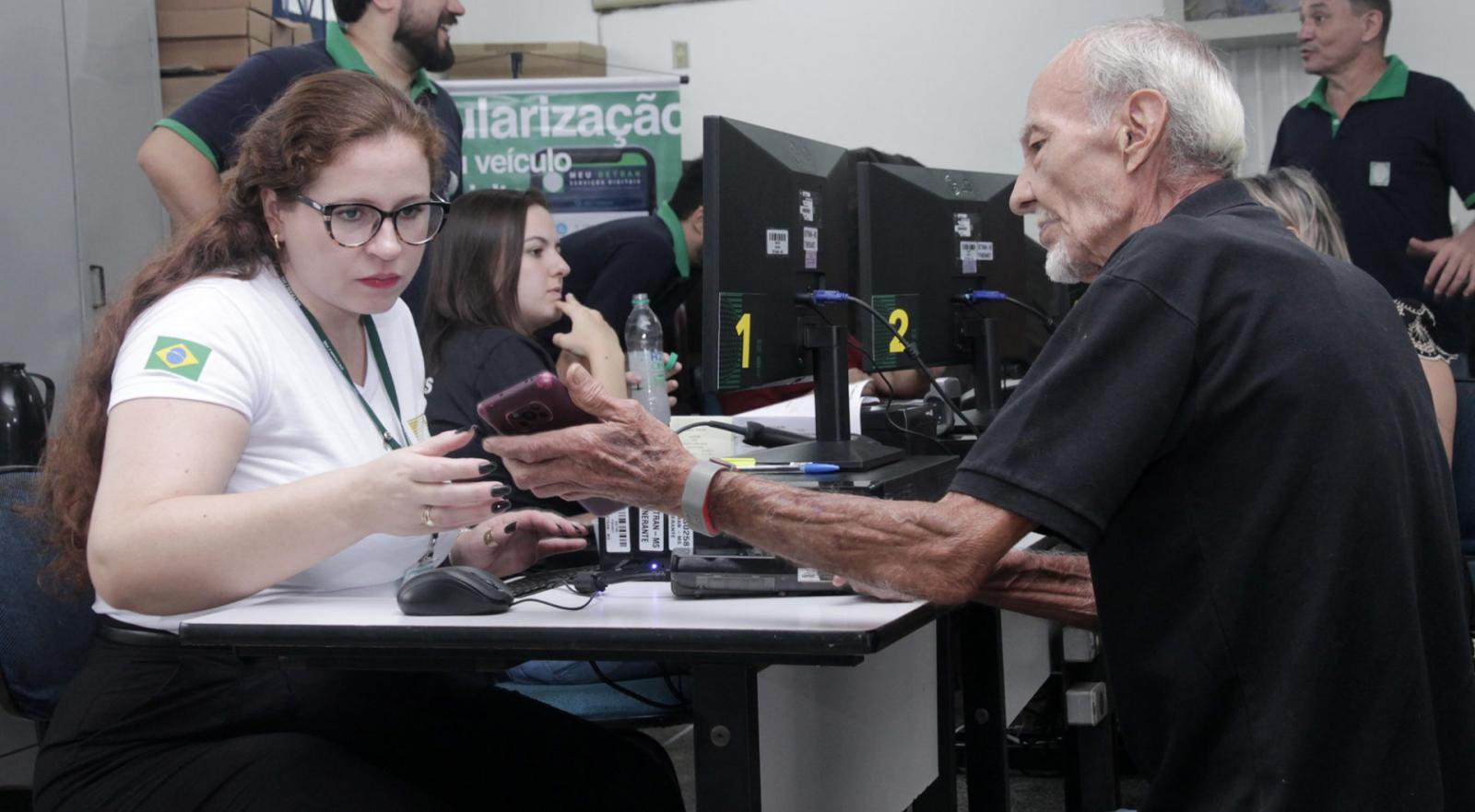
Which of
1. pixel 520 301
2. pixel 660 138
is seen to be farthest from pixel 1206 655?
pixel 660 138

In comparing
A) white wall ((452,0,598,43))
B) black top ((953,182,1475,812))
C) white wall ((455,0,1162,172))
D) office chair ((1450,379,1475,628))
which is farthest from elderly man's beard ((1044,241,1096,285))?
white wall ((452,0,598,43))

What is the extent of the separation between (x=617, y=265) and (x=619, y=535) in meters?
1.77

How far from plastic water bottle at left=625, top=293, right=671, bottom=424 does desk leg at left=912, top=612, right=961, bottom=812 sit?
36.7 inches

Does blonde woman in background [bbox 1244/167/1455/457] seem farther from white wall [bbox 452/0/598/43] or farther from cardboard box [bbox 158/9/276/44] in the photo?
white wall [bbox 452/0/598/43]

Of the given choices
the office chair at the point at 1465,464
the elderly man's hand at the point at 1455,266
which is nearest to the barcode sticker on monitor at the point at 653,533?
the office chair at the point at 1465,464

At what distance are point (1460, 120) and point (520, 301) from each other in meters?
2.74

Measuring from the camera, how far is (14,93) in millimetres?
3531

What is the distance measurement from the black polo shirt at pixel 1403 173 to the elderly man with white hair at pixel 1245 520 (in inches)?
118

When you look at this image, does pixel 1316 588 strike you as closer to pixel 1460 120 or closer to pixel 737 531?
pixel 737 531

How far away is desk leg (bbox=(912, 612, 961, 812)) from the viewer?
174 centimetres

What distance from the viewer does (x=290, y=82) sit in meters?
2.49

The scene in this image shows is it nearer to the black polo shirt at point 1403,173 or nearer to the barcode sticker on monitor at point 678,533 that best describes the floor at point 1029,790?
the barcode sticker on monitor at point 678,533

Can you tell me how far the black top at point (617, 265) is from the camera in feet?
11.9

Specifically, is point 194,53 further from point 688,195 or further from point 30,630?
point 30,630
